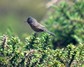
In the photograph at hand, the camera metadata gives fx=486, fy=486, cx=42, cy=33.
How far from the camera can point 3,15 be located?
592 inches

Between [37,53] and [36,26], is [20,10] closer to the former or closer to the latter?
[36,26]

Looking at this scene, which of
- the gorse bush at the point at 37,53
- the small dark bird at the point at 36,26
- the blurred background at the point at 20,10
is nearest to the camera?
the gorse bush at the point at 37,53

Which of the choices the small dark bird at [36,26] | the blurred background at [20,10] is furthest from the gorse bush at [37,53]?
the blurred background at [20,10]

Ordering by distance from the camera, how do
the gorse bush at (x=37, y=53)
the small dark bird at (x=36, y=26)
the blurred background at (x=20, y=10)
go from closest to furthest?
the gorse bush at (x=37, y=53)
the small dark bird at (x=36, y=26)
the blurred background at (x=20, y=10)

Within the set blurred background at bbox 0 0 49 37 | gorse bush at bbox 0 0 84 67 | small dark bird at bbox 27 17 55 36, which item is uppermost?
blurred background at bbox 0 0 49 37

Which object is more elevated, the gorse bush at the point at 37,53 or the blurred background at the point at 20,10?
the blurred background at the point at 20,10

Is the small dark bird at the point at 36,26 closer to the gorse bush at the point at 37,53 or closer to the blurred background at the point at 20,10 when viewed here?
the gorse bush at the point at 37,53

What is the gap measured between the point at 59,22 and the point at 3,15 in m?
7.21

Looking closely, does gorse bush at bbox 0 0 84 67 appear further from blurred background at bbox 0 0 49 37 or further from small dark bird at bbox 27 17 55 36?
blurred background at bbox 0 0 49 37

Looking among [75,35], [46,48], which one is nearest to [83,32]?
[75,35]

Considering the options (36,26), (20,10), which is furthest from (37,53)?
(20,10)

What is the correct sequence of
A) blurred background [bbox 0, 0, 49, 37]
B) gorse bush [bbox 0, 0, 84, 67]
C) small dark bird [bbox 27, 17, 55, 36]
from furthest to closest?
blurred background [bbox 0, 0, 49, 37] → small dark bird [bbox 27, 17, 55, 36] → gorse bush [bbox 0, 0, 84, 67]

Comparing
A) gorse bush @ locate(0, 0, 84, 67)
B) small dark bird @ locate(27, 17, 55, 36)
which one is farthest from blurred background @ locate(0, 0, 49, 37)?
gorse bush @ locate(0, 0, 84, 67)

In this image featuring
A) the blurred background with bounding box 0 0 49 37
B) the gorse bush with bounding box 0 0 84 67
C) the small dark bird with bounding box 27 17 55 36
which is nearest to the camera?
the gorse bush with bounding box 0 0 84 67
